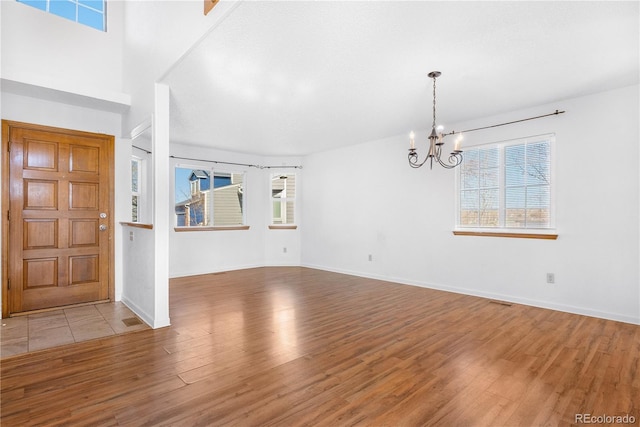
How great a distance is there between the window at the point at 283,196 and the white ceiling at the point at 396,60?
2720mm

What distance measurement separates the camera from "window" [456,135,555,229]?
4035 millimetres

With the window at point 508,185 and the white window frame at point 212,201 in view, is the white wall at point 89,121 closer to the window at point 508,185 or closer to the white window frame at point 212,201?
the white window frame at point 212,201

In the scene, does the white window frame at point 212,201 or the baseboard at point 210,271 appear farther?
the white window frame at point 212,201

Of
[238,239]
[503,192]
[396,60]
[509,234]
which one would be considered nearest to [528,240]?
[509,234]

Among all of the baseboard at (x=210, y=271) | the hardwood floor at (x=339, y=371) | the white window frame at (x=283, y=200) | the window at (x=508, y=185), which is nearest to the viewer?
the hardwood floor at (x=339, y=371)

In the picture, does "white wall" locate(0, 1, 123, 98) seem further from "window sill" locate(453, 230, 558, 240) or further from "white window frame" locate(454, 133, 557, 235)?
"window sill" locate(453, 230, 558, 240)

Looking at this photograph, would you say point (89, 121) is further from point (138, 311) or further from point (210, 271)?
point (210, 271)

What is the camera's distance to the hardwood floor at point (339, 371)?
1830mm

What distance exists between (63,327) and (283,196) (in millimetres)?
4758

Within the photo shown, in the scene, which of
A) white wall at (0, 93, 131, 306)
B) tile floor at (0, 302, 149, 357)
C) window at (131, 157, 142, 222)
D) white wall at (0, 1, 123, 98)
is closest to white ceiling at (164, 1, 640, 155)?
white wall at (0, 93, 131, 306)

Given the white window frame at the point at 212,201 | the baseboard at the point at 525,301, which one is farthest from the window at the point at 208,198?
the baseboard at the point at 525,301

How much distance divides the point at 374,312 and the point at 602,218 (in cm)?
285

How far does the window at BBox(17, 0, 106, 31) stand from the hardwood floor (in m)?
3.90

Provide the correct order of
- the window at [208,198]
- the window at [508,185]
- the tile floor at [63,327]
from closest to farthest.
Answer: the tile floor at [63,327]
the window at [508,185]
the window at [208,198]
